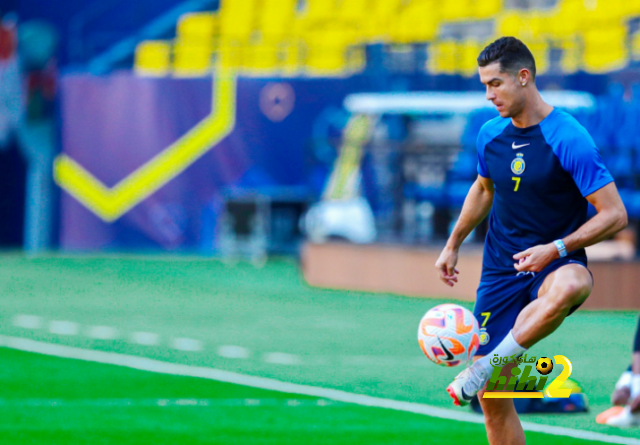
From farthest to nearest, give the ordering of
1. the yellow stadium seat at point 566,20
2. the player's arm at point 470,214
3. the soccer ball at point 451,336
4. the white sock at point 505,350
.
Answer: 1. the yellow stadium seat at point 566,20
2. the player's arm at point 470,214
3. the soccer ball at point 451,336
4. the white sock at point 505,350

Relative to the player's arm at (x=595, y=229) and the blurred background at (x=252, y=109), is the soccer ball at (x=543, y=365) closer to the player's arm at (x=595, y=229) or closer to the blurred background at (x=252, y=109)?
the player's arm at (x=595, y=229)

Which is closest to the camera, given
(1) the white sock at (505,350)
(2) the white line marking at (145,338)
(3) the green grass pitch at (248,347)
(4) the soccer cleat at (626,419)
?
(1) the white sock at (505,350)

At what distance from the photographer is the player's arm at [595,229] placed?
5.62 meters

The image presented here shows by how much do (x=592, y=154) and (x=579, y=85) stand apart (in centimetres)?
2149

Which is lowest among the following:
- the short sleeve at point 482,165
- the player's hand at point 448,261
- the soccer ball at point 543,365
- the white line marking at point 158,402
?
the white line marking at point 158,402

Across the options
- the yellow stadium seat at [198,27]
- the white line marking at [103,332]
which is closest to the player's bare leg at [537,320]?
the white line marking at [103,332]

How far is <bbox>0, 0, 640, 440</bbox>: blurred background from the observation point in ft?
76.4

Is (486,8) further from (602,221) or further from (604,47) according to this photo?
(602,221)

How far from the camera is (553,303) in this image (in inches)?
220

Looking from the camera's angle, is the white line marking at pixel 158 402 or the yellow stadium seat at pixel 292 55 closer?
the white line marking at pixel 158 402

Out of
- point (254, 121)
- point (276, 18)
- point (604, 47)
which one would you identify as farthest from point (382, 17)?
point (604, 47)

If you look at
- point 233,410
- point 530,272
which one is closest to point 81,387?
point 233,410

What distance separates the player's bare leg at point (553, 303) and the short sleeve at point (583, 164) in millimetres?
418

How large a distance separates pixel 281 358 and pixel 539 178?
20.7ft
